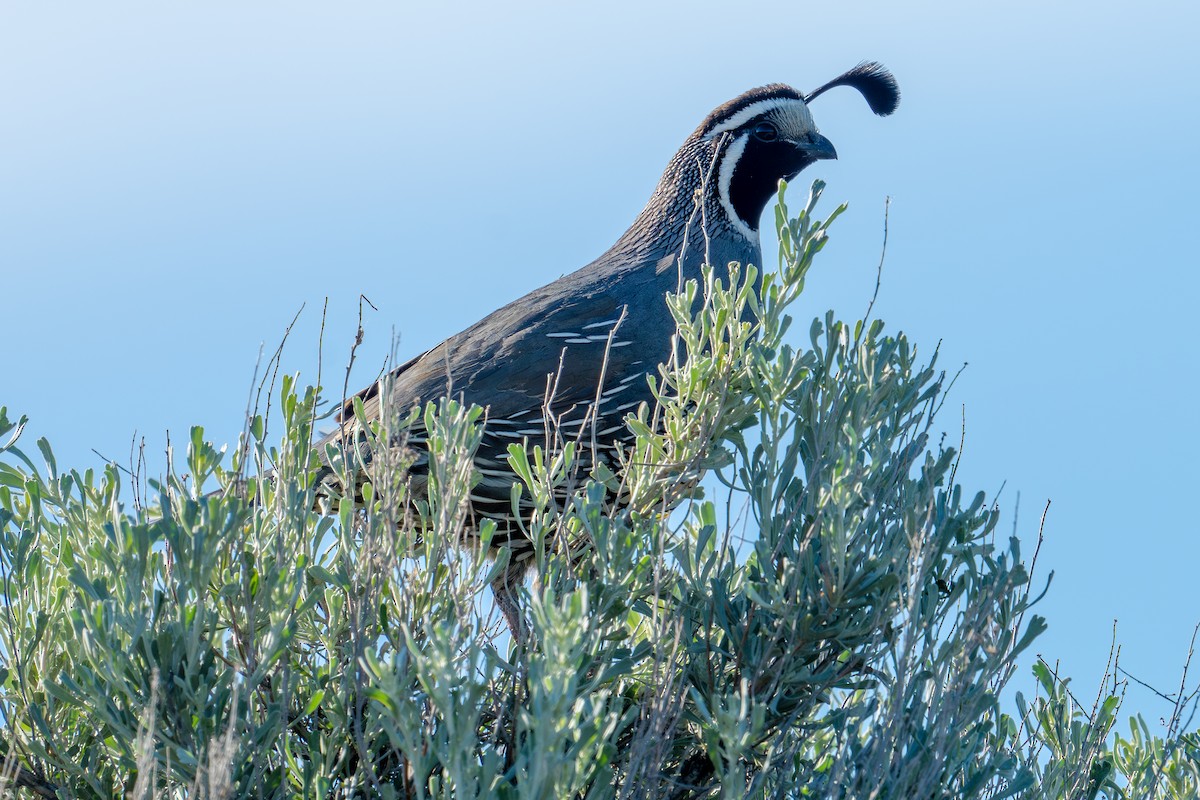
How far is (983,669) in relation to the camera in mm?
2496

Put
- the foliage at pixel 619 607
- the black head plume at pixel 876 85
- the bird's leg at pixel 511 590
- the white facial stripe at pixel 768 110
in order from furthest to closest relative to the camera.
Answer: the black head plume at pixel 876 85 < the white facial stripe at pixel 768 110 < the bird's leg at pixel 511 590 < the foliage at pixel 619 607

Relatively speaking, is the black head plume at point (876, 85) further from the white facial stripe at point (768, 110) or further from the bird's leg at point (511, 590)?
the bird's leg at point (511, 590)

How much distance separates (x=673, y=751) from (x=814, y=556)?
50 cm

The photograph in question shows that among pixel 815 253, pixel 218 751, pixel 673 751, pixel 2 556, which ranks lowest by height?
pixel 673 751

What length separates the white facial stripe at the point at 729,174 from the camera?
4.83 metres

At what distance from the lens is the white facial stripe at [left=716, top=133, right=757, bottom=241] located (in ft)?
15.9

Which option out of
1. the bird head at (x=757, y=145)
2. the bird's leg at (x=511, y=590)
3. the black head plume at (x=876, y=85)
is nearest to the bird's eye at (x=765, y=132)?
the bird head at (x=757, y=145)

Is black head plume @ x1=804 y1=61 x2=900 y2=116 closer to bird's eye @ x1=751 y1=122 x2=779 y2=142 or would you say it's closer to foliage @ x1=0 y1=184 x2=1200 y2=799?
bird's eye @ x1=751 y1=122 x2=779 y2=142

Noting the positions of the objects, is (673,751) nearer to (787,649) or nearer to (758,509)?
(787,649)

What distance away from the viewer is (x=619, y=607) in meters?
2.41

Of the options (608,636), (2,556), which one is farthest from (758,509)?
(2,556)

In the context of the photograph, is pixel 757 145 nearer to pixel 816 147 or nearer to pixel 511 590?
pixel 816 147

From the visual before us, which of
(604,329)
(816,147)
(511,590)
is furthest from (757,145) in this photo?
(511,590)

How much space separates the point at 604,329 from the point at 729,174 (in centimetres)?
122
